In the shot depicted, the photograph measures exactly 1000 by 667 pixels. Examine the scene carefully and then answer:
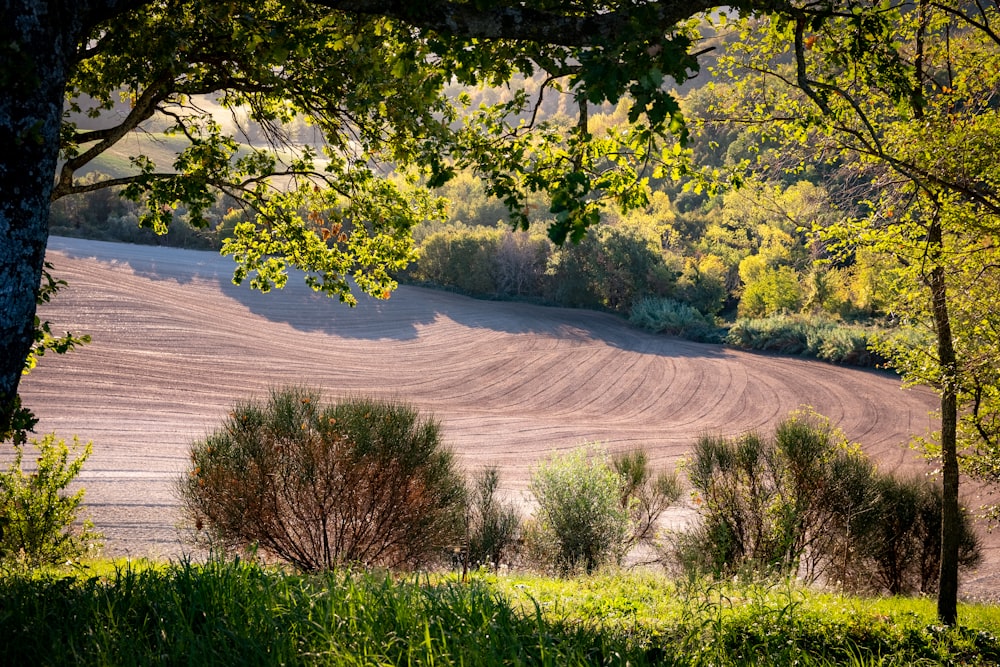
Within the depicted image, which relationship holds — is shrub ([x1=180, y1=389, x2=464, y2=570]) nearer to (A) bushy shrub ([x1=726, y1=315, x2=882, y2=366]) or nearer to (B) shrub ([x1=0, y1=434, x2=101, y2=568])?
(B) shrub ([x1=0, y1=434, x2=101, y2=568])

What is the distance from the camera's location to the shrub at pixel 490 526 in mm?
10133

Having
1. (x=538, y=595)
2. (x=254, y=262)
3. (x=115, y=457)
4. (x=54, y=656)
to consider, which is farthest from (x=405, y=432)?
(x=115, y=457)

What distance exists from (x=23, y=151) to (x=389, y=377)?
17352mm

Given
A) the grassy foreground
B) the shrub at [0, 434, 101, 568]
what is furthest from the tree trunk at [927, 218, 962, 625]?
the shrub at [0, 434, 101, 568]

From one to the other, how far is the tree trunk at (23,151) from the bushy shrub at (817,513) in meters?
8.95

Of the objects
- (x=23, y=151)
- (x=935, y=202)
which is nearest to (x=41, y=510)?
(x=23, y=151)

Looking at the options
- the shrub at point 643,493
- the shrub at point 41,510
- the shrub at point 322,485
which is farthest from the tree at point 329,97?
the shrub at point 643,493

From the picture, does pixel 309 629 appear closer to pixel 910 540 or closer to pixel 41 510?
pixel 41 510

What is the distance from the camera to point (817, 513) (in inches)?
392

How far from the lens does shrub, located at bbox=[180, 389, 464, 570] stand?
786 cm

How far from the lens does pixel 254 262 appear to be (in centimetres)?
628

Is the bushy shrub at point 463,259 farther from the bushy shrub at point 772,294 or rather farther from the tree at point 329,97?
the tree at point 329,97

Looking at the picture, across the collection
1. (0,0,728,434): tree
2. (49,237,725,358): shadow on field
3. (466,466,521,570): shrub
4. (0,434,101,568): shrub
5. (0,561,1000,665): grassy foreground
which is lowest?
(466,466,521,570): shrub

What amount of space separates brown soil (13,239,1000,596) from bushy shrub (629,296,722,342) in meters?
1.04
